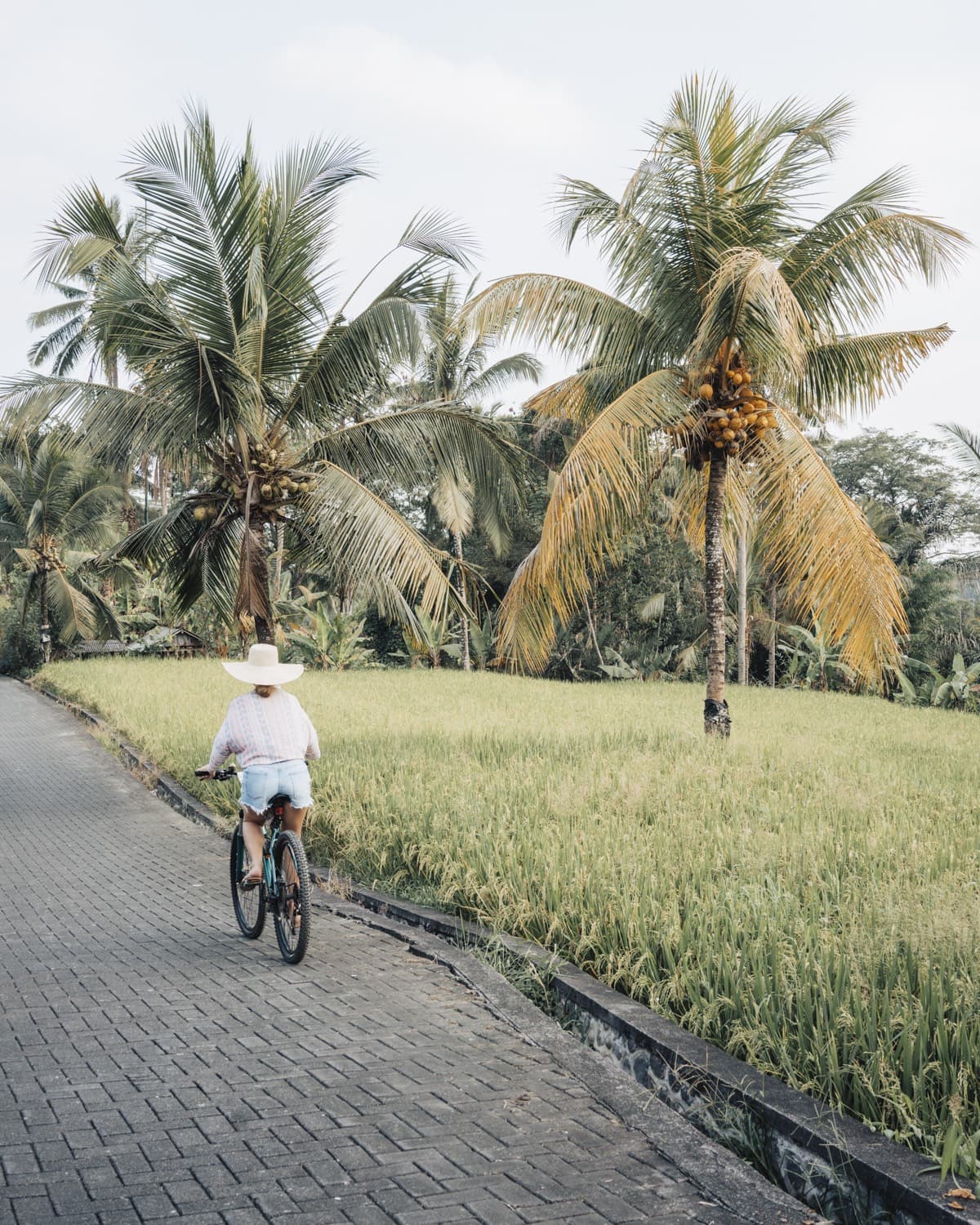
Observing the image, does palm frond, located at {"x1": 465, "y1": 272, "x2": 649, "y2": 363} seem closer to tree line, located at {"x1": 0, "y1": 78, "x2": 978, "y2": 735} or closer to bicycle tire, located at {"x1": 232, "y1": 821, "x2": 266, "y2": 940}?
tree line, located at {"x1": 0, "y1": 78, "x2": 978, "y2": 735}

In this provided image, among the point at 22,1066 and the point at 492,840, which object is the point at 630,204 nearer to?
the point at 492,840

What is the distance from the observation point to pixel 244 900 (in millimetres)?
6594

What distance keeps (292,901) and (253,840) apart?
19.1 inches

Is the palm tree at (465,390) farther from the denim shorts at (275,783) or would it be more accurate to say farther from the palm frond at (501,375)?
the denim shorts at (275,783)

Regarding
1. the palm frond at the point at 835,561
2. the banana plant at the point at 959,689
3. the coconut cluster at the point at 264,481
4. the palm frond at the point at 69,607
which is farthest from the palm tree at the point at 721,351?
the palm frond at the point at 69,607

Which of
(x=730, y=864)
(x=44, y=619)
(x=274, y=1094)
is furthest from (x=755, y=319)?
(x=44, y=619)

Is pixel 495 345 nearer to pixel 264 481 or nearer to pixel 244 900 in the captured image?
pixel 264 481

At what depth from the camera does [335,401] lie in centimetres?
1253

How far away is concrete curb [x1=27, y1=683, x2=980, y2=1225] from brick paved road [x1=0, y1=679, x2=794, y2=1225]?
0.32 feet

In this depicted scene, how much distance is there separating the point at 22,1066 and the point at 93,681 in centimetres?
1943

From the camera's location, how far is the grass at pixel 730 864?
13.0 feet

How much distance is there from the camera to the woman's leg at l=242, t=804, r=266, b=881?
6168mm

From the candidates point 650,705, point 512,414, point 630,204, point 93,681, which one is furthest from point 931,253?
point 512,414

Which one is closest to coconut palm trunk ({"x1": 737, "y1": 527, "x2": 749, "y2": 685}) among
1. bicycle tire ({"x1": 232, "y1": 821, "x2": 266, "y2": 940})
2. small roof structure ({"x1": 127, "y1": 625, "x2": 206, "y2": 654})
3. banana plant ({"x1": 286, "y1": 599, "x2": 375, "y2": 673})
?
banana plant ({"x1": 286, "y1": 599, "x2": 375, "y2": 673})
